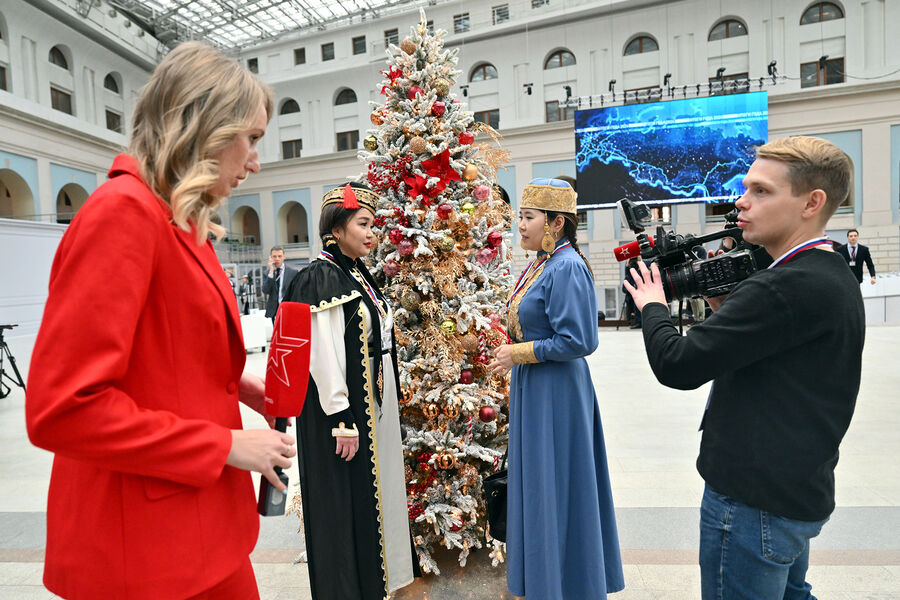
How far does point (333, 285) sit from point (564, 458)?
4.03 ft

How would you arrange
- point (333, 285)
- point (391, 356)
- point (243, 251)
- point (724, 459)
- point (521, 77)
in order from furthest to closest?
point (243, 251)
point (521, 77)
point (391, 356)
point (333, 285)
point (724, 459)

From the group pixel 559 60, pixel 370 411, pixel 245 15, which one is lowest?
pixel 370 411

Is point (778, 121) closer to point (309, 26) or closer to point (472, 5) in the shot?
point (472, 5)

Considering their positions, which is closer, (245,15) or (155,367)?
(155,367)

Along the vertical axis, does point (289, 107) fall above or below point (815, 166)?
above

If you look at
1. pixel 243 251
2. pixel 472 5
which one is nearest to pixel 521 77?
pixel 472 5

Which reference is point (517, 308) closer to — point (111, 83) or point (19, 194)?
point (19, 194)

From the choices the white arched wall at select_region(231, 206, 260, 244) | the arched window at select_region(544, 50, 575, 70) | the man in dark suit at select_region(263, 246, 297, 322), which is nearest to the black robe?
the man in dark suit at select_region(263, 246, 297, 322)

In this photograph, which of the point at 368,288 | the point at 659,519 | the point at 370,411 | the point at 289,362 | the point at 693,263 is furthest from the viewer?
the point at 659,519

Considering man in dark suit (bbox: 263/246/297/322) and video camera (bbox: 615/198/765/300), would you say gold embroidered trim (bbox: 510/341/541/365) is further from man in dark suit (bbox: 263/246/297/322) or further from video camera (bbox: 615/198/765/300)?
man in dark suit (bbox: 263/246/297/322)

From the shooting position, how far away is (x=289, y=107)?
83.6 feet

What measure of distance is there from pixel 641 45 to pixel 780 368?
21.6 meters

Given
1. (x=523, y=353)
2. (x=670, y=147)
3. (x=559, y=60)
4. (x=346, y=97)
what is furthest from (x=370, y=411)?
(x=346, y=97)

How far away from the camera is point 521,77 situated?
68.4 feet
